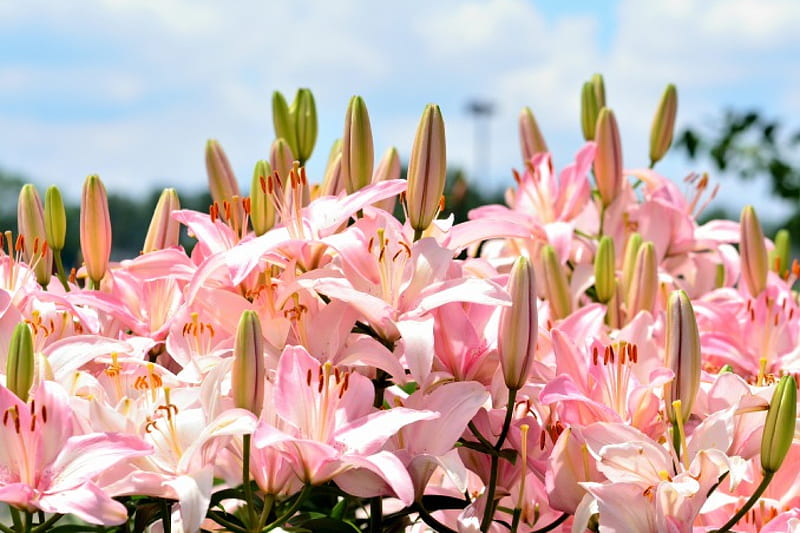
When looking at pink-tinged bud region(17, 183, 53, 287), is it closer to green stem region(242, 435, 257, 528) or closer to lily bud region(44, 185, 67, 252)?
lily bud region(44, 185, 67, 252)

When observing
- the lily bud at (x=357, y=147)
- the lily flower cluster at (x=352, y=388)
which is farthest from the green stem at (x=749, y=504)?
the lily bud at (x=357, y=147)

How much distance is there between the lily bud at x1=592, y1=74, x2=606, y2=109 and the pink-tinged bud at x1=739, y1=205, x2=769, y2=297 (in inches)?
10.0

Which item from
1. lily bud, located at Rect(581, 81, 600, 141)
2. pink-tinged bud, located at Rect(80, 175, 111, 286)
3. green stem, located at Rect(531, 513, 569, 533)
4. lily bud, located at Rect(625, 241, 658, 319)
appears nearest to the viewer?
green stem, located at Rect(531, 513, 569, 533)

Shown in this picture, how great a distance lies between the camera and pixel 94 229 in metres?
0.91

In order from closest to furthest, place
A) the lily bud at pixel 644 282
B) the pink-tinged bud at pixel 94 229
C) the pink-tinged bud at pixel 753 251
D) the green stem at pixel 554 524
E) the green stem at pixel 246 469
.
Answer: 1. the green stem at pixel 246 469
2. the green stem at pixel 554 524
3. the pink-tinged bud at pixel 94 229
4. the lily bud at pixel 644 282
5. the pink-tinged bud at pixel 753 251

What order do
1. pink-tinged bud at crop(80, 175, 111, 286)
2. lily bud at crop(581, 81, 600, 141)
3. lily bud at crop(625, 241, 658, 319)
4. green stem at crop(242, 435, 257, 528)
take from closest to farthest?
1. green stem at crop(242, 435, 257, 528)
2. pink-tinged bud at crop(80, 175, 111, 286)
3. lily bud at crop(625, 241, 658, 319)
4. lily bud at crop(581, 81, 600, 141)

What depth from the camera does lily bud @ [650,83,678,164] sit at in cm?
132

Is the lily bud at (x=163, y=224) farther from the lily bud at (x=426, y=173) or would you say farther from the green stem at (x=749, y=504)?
the green stem at (x=749, y=504)

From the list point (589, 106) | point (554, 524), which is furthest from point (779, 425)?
point (589, 106)

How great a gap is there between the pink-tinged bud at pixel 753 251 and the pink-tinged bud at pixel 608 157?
157mm

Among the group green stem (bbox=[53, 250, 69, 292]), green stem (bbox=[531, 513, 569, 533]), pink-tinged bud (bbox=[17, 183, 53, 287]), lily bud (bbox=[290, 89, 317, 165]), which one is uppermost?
lily bud (bbox=[290, 89, 317, 165])

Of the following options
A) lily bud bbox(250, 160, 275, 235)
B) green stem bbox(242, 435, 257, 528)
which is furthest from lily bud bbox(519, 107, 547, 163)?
green stem bbox(242, 435, 257, 528)

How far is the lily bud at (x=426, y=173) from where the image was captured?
30.7 inches

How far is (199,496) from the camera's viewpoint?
0.66 meters
